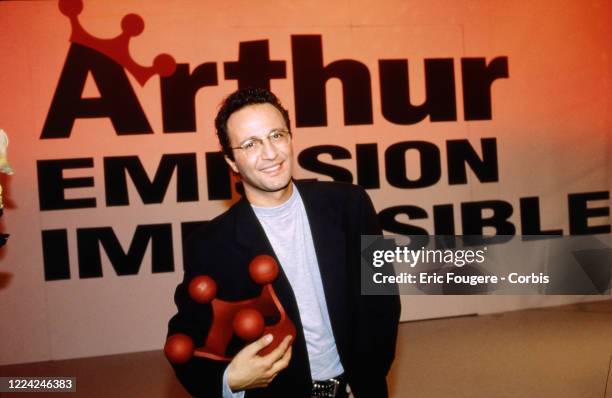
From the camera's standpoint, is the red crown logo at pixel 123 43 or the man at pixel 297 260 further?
the red crown logo at pixel 123 43

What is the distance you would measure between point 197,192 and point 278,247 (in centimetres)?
283

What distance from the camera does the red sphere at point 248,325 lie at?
→ 3.38 feet

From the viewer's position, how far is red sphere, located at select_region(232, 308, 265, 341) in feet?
3.38

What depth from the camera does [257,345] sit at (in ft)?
3.52

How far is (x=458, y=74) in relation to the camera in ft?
14.2

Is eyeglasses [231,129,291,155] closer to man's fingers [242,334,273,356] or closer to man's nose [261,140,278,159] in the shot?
man's nose [261,140,278,159]

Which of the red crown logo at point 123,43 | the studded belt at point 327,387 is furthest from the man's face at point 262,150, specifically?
the red crown logo at point 123,43

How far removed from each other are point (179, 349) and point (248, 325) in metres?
0.15

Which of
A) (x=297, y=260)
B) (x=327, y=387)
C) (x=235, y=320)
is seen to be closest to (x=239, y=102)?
(x=297, y=260)

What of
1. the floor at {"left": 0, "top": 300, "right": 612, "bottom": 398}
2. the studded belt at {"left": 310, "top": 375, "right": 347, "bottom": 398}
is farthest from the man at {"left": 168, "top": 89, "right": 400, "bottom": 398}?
the floor at {"left": 0, "top": 300, "right": 612, "bottom": 398}

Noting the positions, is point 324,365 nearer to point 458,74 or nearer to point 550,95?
point 458,74

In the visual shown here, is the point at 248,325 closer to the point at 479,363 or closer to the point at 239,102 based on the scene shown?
the point at 239,102

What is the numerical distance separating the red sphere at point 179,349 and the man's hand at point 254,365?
0.35 ft

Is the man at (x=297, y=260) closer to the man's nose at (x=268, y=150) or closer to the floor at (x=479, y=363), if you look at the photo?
the man's nose at (x=268, y=150)
